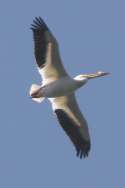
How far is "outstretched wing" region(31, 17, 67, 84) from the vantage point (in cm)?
3594

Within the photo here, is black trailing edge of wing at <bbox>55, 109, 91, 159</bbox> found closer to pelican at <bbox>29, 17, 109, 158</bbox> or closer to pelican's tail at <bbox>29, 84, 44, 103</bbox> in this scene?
pelican at <bbox>29, 17, 109, 158</bbox>

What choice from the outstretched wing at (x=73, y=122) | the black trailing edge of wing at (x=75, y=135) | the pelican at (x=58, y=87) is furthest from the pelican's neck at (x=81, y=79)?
the black trailing edge of wing at (x=75, y=135)

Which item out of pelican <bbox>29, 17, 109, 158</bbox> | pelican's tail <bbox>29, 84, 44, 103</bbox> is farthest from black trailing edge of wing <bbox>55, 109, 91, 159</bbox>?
pelican's tail <bbox>29, 84, 44, 103</bbox>

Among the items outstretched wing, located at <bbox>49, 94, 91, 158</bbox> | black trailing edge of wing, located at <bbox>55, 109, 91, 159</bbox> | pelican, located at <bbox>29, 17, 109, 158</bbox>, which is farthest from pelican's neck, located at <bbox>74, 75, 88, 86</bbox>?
black trailing edge of wing, located at <bbox>55, 109, 91, 159</bbox>

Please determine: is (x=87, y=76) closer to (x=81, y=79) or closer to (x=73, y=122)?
(x=81, y=79)

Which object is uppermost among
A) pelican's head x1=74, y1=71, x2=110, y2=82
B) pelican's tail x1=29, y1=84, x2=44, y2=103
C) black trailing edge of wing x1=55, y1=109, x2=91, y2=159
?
pelican's head x1=74, y1=71, x2=110, y2=82

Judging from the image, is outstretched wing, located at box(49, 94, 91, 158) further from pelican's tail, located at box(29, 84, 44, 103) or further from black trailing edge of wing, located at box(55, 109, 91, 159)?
pelican's tail, located at box(29, 84, 44, 103)

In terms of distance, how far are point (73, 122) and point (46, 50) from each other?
7.04ft

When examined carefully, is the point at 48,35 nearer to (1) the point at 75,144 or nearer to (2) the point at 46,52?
(2) the point at 46,52

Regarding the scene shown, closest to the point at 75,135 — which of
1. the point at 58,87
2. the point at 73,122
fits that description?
the point at 73,122

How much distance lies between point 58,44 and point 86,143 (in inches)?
107

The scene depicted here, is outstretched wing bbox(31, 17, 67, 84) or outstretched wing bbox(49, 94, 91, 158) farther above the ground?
outstretched wing bbox(31, 17, 67, 84)

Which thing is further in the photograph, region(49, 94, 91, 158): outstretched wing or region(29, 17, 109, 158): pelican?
region(49, 94, 91, 158): outstretched wing

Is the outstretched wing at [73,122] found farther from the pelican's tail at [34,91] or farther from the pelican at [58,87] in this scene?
the pelican's tail at [34,91]
